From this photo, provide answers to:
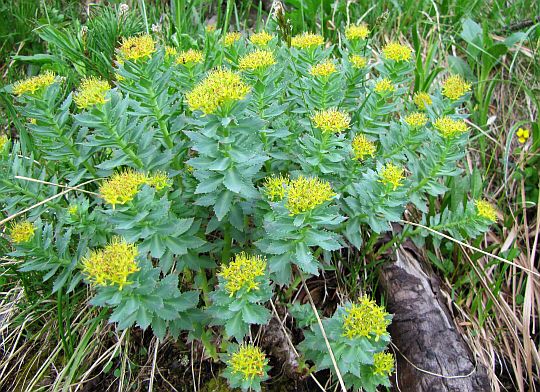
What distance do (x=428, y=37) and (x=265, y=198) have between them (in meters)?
2.33

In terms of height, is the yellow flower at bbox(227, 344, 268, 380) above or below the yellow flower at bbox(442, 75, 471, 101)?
below

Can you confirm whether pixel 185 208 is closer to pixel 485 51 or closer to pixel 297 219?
pixel 297 219

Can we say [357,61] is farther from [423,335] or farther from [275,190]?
[423,335]

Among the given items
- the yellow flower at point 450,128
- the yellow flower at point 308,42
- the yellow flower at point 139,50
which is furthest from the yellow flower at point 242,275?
the yellow flower at point 308,42

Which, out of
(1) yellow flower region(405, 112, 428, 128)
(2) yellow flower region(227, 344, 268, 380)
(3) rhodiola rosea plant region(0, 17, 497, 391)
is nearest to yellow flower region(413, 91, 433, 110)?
(3) rhodiola rosea plant region(0, 17, 497, 391)

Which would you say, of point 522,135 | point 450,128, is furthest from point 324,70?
point 522,135

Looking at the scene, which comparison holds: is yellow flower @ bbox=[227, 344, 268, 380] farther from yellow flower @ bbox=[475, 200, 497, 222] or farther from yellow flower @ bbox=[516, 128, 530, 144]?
yellow flower @ bbox=[516, 128, 530, 144]

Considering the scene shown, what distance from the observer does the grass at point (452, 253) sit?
2.03 meters

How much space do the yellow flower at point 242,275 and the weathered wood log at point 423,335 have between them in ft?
2.75

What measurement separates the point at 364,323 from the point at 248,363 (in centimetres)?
41

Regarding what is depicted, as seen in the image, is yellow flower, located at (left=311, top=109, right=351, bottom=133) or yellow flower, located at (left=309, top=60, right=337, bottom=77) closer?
yellow flower, located at (left=311, top=109, right=351, bottom=133)

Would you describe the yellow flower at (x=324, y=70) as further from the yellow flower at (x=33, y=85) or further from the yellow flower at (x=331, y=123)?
the yellow flower at (x=33, y=85)

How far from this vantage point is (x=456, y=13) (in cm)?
339

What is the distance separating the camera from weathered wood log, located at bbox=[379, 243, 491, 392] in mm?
1834
